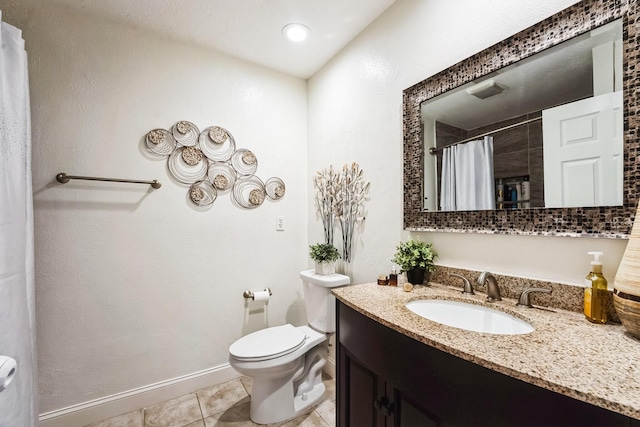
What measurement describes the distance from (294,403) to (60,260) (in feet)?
5.15

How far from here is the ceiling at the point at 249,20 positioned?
1.58m

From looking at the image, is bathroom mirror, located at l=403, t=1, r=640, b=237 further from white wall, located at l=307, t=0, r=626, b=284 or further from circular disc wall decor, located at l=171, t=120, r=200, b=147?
circular disc wall decor, located at l=171, t=120, r=200, b=147

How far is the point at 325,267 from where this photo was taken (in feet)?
6.13

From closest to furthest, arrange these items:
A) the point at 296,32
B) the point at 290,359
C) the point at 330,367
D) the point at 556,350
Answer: the point at 556,350
the point at 290,359
the point at 296,32
the point at 330,367

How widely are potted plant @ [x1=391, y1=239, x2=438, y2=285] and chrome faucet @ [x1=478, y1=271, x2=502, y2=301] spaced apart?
0.89ft

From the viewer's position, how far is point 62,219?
156cm

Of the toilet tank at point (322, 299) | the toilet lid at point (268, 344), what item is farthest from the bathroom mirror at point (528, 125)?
the toilet lid at point (268, 344)

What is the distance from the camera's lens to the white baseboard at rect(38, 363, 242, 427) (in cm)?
153

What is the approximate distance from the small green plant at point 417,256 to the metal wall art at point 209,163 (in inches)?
48.0

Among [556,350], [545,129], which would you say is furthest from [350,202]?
[556,350]

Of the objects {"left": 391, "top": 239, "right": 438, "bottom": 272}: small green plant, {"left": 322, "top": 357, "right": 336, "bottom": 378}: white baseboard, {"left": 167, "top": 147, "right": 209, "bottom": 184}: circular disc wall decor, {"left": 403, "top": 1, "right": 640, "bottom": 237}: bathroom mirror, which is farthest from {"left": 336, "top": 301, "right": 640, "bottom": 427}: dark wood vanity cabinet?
{"left": 167, "top": 147, "right": 209, "bottom": 184}: circular disc wall decor

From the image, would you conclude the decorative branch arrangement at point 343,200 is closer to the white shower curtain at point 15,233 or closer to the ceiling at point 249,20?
the ceiling at point 249,20

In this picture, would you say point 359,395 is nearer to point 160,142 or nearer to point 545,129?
point 545,129

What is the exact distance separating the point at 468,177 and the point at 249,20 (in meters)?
1.57
